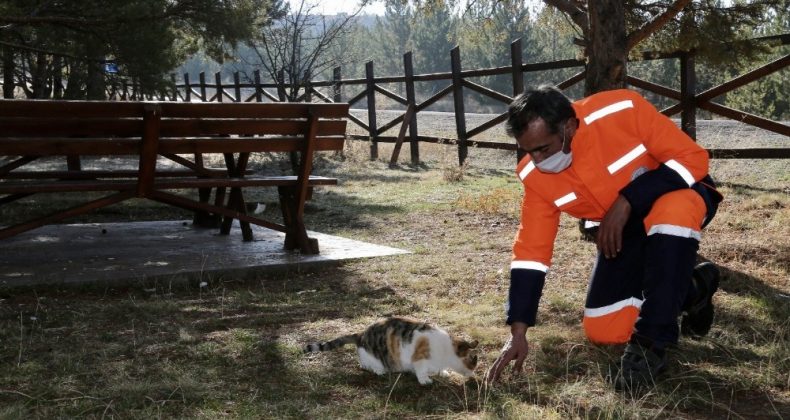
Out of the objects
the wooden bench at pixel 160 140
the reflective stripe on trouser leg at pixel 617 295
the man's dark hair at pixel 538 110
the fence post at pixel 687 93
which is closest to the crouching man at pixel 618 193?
the man's dark hair at pixel 538 110

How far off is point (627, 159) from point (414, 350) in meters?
1.12

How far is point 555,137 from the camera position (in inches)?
128

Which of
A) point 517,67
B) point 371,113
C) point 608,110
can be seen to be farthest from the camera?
point 371,113

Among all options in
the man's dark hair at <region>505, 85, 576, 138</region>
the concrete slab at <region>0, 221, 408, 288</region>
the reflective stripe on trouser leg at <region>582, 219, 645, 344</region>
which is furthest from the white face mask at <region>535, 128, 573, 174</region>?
the concrete slab at <region>0, 221, 408, 288</region>

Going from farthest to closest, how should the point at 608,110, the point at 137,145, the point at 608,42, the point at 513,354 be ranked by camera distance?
1. the point at 608,42
2. the point at 137,145
3. the point at 608,110
4. the point at 513,354

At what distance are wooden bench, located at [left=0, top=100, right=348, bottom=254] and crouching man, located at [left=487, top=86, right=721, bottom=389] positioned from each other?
2833 millimetres

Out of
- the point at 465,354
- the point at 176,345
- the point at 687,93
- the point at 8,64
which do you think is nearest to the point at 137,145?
the point at 176,345

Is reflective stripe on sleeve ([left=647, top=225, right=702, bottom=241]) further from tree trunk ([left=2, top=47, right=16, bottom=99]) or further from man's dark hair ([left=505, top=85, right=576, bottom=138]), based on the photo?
tree trunk ([left=2, top=47, right=16, bottom=99])

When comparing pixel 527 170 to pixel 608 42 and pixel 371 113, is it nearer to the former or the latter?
pixel 608 42

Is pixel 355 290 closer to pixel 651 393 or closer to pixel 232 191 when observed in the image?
pixel 232 191

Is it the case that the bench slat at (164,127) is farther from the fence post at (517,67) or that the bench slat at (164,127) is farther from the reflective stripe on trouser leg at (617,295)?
the fence post at (517,67)

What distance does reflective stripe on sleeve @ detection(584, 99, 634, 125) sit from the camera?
3398 mm

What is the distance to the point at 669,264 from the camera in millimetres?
3312

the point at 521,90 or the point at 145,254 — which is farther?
the point at 521,90
